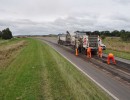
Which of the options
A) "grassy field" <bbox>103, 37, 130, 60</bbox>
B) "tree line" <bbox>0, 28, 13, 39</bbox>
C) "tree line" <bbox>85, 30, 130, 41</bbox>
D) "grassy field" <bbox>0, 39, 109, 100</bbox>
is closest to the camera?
"grassy field" <bbox>0, 39, 109, 100</bbox>

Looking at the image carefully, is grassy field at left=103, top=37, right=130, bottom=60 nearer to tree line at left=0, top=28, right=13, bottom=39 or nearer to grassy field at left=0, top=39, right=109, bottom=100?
grassy field at left=0, top=39, right=109, bottom=100

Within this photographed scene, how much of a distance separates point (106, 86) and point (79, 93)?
2.21 m

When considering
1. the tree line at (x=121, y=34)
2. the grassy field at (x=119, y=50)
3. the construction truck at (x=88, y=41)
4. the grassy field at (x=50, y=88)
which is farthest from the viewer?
the tree line at (x=121, y=34)

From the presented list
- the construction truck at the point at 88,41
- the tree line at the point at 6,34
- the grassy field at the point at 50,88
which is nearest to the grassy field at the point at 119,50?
the construction truck at the point at 88,41

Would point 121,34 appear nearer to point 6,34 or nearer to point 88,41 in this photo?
point 88,41

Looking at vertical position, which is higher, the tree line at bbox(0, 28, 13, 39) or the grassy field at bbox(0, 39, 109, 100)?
the grassy field at bbox(0, 39, 109, 100)

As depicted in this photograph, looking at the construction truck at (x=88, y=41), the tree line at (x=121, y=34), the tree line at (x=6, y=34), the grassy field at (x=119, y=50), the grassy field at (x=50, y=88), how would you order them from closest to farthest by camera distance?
1. the grassy field at (x=50, y=88)
2. the grassy field at (x=119, y=50)
3. the construction truck at (x=88, y=41)
4. the tree line at (x=121, y=34)
5. the tree line at (x=6, y=34)

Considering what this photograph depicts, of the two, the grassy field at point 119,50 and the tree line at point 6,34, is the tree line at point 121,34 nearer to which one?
the grassy field at point 119,50

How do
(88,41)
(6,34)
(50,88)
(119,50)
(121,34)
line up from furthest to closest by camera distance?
(6,34), (121,34), (119,50), (88,41), (50,88)

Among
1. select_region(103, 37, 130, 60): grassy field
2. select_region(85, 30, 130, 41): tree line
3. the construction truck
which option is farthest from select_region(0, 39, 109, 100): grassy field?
select_region(85, 30, 130, 41): tree line

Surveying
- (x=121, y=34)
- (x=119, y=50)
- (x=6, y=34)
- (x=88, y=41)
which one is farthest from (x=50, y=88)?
(x=6, y=34)

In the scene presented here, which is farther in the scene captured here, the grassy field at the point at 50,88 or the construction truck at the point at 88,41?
the construction truck at the point at 88,41

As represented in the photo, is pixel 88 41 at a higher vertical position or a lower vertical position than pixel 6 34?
higher

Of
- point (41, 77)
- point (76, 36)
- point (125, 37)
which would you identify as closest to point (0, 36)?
point (125, 37)
